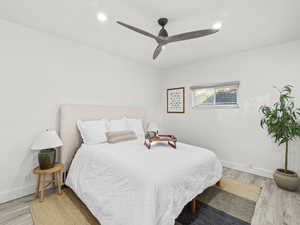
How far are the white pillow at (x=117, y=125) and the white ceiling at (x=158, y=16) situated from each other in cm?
148

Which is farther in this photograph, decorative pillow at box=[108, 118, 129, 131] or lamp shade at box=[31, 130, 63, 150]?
decorative pillow at box=[108, 118, 129, 131]

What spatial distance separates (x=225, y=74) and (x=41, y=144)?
365cm

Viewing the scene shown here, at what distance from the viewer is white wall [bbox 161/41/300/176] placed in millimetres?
2631

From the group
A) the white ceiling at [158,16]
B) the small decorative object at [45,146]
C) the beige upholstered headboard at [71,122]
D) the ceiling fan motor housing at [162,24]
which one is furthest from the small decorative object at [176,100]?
the small decorative object at [45,146]

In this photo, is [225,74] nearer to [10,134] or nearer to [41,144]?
[41,144]

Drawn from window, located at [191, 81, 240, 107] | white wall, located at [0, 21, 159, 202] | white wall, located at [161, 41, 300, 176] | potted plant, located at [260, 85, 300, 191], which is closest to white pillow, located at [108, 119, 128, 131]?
white wall, located at [0, 21, 159, 202]

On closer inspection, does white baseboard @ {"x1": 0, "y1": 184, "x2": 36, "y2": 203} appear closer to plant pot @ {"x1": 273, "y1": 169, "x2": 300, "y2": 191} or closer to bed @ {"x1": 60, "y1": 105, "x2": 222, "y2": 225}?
bed @ {"x1": 60, "y1": 105, "x2": 222, "y2": 225}

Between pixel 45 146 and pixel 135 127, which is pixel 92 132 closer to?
pixel 45 146

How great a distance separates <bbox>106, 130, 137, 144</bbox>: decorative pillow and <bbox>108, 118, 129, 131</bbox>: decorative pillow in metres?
0.19

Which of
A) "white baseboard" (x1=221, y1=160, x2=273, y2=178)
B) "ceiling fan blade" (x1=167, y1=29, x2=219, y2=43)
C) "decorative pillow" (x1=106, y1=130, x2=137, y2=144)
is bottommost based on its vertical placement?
"white baseboard" (x1=221, y1=160, x2=273, y2=178)

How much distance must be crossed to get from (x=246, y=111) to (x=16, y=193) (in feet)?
13.7

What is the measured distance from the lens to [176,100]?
13.5ft

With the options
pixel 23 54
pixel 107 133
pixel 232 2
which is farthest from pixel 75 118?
pixel 232 2

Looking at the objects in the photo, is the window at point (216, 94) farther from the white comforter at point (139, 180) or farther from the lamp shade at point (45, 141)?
the lamp shade at point (45, 141)
